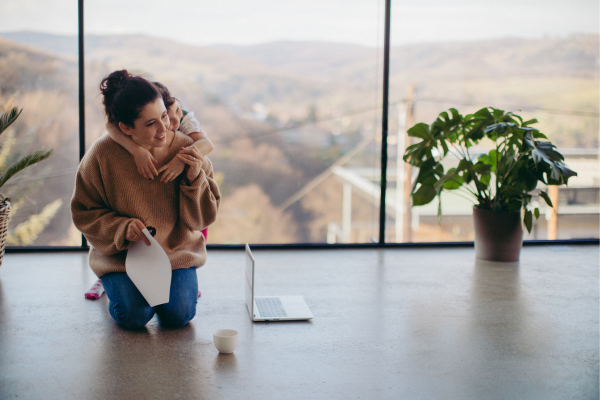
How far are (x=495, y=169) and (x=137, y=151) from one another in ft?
7.53

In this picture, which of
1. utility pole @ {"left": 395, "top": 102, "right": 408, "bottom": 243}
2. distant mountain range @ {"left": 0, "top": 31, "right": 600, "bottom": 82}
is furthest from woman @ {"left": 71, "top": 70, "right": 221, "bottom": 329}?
utility pole @ {"left": 395, "top": 102, "right": 408, "bottom": 243}

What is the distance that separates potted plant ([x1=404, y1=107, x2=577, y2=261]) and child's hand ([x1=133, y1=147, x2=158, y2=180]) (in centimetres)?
174

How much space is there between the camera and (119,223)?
2090mm

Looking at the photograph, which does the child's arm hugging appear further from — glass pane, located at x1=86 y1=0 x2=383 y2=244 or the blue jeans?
glass pane, located at x1=86 y1=0 x2=383 y2=244

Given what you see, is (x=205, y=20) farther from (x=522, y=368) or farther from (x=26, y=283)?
(x=522, y=368)

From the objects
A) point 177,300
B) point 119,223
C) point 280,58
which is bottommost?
point 177,300

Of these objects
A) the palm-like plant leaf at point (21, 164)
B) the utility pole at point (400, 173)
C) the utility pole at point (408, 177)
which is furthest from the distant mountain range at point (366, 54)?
the palm-like plant leaf at point (21, 164)

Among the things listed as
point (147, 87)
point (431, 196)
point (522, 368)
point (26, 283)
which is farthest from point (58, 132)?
point (522, 368)

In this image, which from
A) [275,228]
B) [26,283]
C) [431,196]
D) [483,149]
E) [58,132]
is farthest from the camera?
[483,149]

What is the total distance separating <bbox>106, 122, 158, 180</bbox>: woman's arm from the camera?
6.86 feet

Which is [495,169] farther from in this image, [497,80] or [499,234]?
[497,80]

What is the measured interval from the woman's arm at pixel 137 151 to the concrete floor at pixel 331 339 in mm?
664

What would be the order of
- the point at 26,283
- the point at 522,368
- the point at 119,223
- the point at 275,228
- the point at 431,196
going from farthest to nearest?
1. the point at 275,228
2. the point at 431,196
3. the point at 26,283
4. the point at 119,223
5. the point at 522,368

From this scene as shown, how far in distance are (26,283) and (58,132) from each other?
1.11 metres
